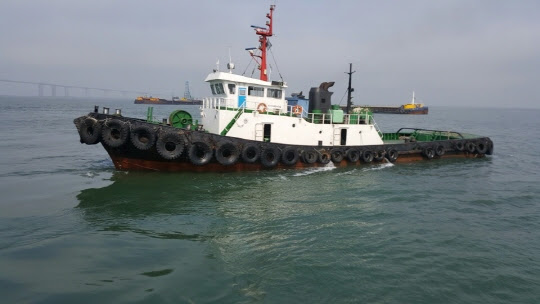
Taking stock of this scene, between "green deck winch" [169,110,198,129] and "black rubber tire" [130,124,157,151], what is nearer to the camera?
"black rubber tire" [130,124,157,151]

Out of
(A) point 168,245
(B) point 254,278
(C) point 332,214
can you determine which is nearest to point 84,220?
(A) point 168,245

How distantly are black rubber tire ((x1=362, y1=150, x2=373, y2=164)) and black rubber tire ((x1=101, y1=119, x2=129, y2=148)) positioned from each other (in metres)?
10.4

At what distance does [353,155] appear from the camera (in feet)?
52.1

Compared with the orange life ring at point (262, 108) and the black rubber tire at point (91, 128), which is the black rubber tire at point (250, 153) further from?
the black rubber tire at point (91, 128)

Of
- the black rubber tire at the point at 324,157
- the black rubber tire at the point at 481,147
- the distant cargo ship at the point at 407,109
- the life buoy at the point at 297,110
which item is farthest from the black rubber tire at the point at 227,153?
the distant cargo ship at the point at 407,109

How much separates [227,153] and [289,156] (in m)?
2.69

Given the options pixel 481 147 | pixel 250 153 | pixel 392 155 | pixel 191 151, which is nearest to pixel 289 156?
pixel 250 153

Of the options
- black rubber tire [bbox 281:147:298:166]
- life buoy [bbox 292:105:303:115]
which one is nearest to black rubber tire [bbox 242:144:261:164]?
black rubber tire [bbox 281:147:298:166]

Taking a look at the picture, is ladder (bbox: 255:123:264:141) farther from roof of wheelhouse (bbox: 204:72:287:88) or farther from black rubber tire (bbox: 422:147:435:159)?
black rubber tire (bbox: 422:147:435:159)

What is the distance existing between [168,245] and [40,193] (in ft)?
21.3

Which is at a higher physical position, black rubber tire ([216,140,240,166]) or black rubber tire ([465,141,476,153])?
black rubber tire ([465,141,476,153])

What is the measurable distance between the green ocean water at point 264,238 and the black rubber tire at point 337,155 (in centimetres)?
159

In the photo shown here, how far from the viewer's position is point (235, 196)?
36.3 feet

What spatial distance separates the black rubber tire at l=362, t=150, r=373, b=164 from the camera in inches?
637
